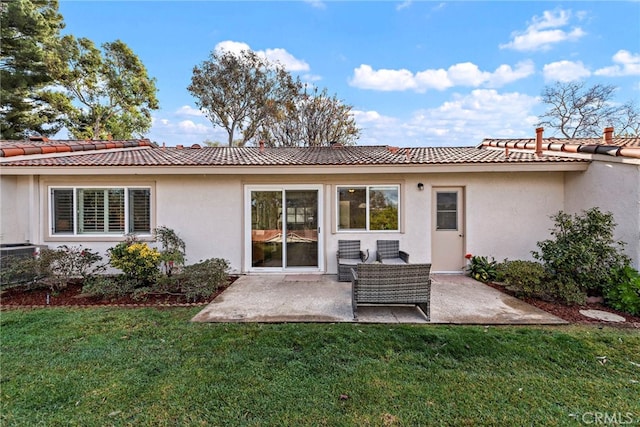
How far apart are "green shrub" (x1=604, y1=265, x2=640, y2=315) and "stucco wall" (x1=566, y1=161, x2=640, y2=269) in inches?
28.8

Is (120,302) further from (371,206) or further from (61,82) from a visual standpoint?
(61,82)

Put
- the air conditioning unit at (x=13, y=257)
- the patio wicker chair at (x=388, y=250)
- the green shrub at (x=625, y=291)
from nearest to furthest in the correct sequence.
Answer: the green shrub at (x=625, y=291), the air conditioning unit at (x=13, y=257), the patio wicker chair at (x=388, y=250)

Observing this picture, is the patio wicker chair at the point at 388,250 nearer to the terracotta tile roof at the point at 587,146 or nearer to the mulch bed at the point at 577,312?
the mulch bed at the point at 577,312

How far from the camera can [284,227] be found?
350 inches

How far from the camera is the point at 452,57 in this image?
16.0m

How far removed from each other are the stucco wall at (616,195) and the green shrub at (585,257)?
0.68 m

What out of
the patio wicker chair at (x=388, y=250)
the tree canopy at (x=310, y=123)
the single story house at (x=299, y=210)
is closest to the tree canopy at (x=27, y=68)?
the tree canopy at (x=310, y=123)

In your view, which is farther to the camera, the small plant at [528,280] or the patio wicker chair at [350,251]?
the patio wicker chair at [350,251]

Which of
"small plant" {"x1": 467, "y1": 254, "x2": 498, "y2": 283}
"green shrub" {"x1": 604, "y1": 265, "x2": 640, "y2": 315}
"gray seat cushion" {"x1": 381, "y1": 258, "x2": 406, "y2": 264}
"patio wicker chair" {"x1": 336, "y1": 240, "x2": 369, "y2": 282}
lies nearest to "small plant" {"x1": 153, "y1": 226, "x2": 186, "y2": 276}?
"patio wicker chair" {"x1": 336, "y1": 240, "x2": 369, "y2": 282}

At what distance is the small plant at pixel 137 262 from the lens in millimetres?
7117

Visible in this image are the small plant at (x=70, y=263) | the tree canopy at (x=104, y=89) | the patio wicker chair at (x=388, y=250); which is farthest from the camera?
the tree canopy at (x=104, y=89)

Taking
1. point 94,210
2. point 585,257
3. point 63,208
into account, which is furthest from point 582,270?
point 63,208

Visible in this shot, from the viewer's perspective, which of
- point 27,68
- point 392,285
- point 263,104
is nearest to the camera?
point 392,285

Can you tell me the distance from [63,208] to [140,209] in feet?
7.23
